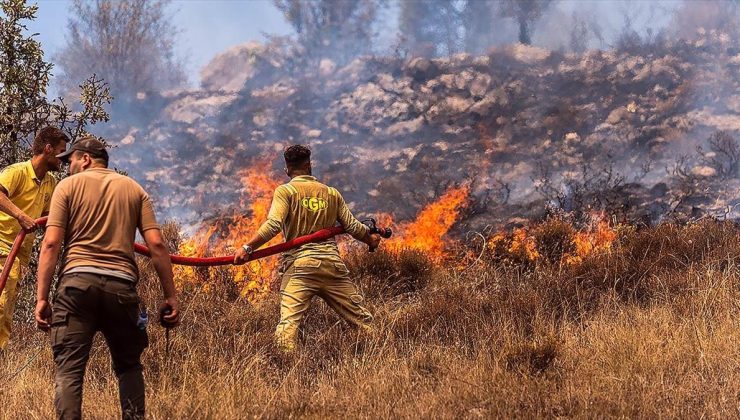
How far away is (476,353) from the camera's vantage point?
488 cm

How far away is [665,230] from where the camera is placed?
7793mm

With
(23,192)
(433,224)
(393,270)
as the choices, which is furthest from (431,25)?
(23,192)

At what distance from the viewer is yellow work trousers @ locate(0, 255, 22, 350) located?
472 cm

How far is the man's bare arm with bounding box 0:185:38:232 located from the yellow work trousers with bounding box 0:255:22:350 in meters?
0.48

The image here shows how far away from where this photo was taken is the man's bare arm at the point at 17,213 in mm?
4293

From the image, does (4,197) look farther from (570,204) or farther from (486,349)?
(570,204)

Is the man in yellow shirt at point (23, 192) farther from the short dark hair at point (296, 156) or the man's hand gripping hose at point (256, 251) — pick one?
the short dark hair at point (296, 156)

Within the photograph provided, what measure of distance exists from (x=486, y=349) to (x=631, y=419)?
1.43m

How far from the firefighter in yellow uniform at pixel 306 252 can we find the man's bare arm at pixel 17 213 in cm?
151

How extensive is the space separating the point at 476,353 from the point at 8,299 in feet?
11.1

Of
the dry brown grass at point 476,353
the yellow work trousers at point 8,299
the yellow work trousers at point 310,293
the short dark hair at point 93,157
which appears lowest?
the dry brown grass at point 476,353

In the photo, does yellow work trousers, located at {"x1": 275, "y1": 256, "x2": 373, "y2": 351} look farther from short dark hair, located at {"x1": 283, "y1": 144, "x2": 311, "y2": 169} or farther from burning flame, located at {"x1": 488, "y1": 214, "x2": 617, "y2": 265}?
burning flame, located at {"x1": 488, "y1": 214, "x2": 617, "y2": 265}

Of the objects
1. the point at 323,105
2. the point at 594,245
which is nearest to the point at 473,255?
the point at 594,245

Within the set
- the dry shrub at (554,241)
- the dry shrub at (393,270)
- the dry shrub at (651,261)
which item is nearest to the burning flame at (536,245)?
the dry shrub at (554,241)
